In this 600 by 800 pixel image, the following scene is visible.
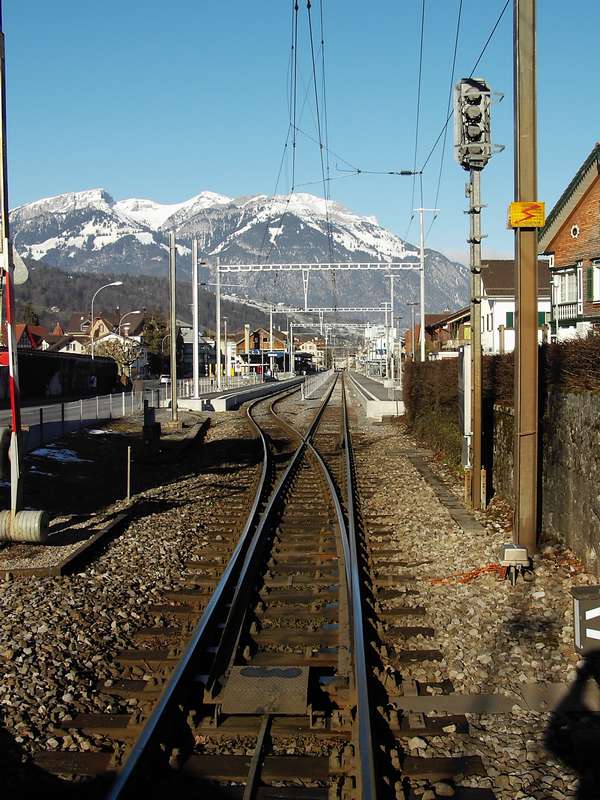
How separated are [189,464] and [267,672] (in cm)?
1488

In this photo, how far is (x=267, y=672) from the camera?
6.06 meters

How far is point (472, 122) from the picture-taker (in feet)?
40.1

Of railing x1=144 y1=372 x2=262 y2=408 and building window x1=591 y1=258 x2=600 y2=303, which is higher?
building window x1=591 y1=258 x2=600 y2=303

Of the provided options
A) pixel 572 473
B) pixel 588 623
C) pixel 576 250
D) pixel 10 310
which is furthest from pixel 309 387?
pixel 588 623

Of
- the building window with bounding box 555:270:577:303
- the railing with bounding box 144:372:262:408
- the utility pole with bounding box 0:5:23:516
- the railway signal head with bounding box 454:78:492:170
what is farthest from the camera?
the railing with bounding box 144:372:262:408

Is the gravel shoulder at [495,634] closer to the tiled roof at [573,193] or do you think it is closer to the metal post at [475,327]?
the metal post at [475,327]

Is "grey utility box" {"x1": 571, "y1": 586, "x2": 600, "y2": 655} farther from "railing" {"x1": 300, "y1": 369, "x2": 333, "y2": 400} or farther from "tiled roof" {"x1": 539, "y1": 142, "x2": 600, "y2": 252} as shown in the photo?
"railing" {"x1": 300, "y1": 369, "x2": 333, "y2": 400}

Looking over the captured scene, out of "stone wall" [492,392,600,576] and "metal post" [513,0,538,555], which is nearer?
"stone wall" [492,392,600,576]

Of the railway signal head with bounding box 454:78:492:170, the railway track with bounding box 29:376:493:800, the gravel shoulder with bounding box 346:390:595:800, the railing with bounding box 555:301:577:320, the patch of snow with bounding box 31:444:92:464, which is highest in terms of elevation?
the railway signal head with bounding box 454:78:492:170

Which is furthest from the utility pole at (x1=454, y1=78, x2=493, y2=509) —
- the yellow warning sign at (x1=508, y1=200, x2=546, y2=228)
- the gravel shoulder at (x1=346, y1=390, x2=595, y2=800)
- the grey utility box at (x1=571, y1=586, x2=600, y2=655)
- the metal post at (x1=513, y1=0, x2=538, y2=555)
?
the grey utility box at (x1=571, y1=586, x2=600, y2=655)

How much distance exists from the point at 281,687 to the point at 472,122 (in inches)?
353

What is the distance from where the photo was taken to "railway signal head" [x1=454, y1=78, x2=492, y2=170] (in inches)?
471

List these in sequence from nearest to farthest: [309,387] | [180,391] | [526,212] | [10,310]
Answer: [526,212] < [10,310] < [180,391] < [309,387]

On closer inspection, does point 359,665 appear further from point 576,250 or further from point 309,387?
point 309,387
